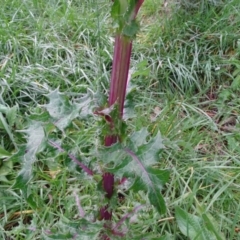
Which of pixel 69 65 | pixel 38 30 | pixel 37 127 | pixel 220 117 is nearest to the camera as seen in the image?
pixel 37 127

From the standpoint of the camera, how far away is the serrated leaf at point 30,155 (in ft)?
3.52

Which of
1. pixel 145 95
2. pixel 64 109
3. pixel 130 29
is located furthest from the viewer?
pixel 145 95

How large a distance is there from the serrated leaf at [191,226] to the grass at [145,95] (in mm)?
73

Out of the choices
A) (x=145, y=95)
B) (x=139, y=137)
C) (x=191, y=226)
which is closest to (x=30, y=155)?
(x=139, y=137)

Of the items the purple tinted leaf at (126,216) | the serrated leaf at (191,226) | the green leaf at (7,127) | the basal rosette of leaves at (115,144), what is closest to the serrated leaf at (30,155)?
the basal rosette of leaves at (115,144)

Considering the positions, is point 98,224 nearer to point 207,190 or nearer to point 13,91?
point 207,190

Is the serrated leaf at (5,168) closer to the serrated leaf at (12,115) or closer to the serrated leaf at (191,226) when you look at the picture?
the serrated leaf at (12,115)

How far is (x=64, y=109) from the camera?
115 cm

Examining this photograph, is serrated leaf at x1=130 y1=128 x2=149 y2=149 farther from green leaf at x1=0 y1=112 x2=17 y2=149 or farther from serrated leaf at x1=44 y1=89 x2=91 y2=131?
green leaf at x1=0 y1=112 x2=17 y2=149

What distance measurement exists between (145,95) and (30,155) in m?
1.12

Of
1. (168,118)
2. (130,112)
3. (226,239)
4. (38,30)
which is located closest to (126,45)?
(130,112)

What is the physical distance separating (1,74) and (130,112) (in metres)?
1.08

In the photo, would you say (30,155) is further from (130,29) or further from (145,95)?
(145,95)

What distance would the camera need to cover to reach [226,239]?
1.50 m
